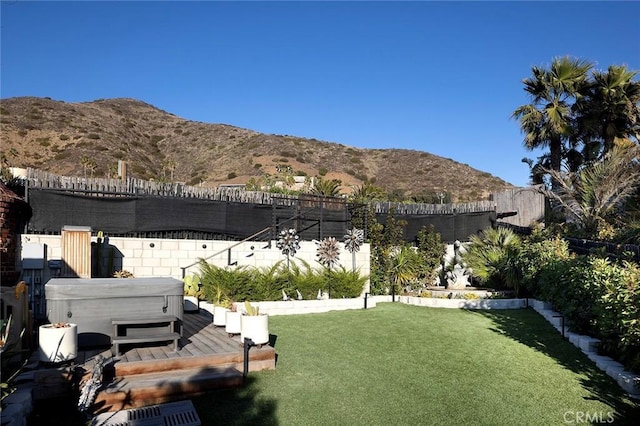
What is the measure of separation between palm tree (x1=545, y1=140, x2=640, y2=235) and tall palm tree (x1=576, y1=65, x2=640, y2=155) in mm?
2554

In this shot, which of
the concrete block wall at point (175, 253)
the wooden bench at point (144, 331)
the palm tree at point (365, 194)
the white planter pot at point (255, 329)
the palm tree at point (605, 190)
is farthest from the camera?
the palm tree at point (365, 194)

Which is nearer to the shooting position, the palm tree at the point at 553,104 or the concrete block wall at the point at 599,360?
the concrete block wall at the point at 599,360

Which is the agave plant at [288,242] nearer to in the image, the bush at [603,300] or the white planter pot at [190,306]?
the white planter pot at [190,306]

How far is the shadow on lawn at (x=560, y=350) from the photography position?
4.80 metres

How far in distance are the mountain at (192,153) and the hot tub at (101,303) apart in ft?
103

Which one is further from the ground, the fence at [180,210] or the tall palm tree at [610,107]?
the tall palm tree at [610,107]

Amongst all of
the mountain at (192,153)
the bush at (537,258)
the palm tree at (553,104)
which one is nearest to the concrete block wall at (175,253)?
the bush at (537,258)

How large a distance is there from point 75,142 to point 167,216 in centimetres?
3899

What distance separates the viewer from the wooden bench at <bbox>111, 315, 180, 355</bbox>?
541cm

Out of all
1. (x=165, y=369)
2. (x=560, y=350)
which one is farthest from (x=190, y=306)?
(x=560, y=350)

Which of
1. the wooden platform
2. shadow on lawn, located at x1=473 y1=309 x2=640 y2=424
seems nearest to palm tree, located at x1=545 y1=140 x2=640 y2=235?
shadow on lawn, located at x1=473 y1=309 x2=640 y2=424

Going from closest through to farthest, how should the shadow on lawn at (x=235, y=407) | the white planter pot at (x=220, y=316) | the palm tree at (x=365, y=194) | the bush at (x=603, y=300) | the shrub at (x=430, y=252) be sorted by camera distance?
the shadow on lawn at (x=235, y=407), the bush at (x=603, y=300), the white planter pot at (x=220, y=316), the shrub at (x=430, y=252), the palm tree at (x=365, y=194)

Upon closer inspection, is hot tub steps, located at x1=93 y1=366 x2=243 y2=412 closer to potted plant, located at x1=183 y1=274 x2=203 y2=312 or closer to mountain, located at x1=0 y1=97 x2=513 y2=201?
potted plant, located at x1=183 y1=274 x2=203 y2=312

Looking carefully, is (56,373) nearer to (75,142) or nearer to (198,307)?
(198,307)
